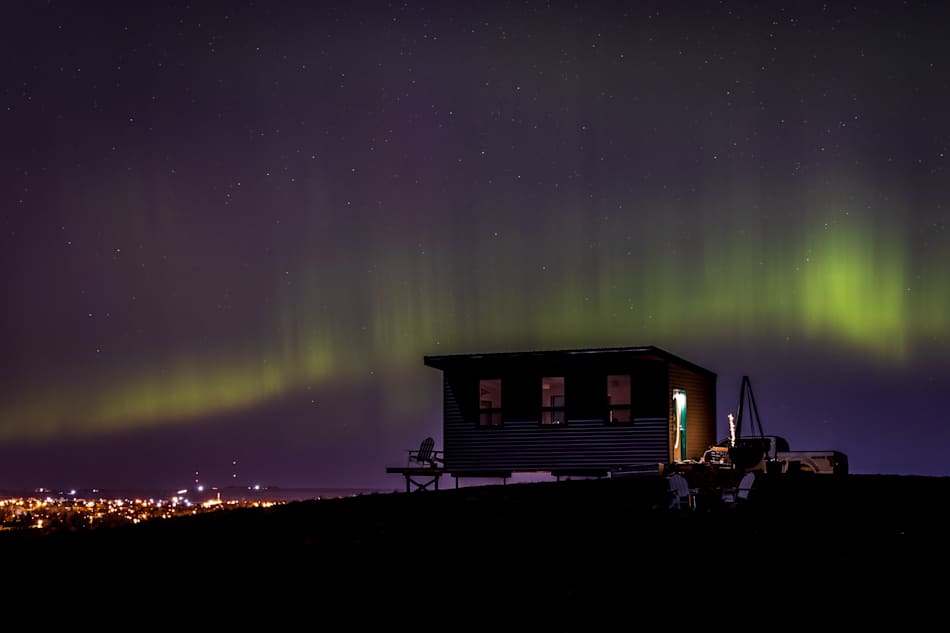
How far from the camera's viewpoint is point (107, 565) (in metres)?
9.91

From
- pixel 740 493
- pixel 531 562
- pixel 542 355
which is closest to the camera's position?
pixel 531 562

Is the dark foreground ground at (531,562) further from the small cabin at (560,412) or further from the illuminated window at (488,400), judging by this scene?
the illuminated window at (488,400)

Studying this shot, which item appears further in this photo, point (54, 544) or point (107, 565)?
point (54, 544)

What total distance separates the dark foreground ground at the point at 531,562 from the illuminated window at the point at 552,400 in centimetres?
994

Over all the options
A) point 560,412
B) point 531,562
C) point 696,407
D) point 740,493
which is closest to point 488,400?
point 560,412

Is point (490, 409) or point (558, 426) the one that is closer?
point (558, 426)

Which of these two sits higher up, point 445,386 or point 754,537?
point 445,386

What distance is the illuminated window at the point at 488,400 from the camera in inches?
1134

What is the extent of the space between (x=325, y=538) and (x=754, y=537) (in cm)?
582

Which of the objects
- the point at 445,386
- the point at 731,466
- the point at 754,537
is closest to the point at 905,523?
the point at 754,537

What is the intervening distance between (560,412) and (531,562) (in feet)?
59.0

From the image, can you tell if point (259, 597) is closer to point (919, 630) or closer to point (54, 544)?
point (54, 544)

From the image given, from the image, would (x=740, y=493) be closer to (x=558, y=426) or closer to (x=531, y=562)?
(x=531, y=562)

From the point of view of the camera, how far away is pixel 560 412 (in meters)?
29.0
